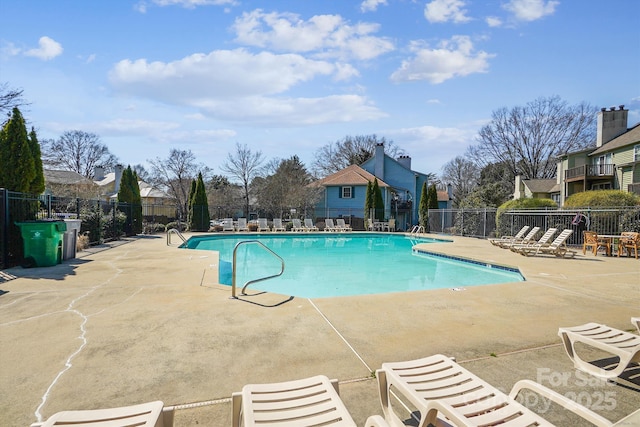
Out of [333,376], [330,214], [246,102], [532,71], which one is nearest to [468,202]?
[330,214]

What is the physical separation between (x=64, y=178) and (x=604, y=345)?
36.9 metres

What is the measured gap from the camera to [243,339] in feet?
11.5

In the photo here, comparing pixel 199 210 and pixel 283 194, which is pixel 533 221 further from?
pixel 199 210

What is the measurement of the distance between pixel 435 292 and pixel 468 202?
26.9 metres

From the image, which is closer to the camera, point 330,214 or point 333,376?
point 333,376

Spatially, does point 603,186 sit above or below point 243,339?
above

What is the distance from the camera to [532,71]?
13562 millimetres

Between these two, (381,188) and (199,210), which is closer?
(199,210)

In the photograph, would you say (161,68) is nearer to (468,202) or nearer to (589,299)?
(589,299)

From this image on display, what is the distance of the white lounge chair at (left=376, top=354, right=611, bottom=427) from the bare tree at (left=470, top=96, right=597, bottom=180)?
3644 cm

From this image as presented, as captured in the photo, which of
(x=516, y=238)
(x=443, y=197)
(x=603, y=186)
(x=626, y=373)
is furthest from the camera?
(x=443, y=197)

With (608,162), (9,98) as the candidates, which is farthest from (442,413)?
(608,162)

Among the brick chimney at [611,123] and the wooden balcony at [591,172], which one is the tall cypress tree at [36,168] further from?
the brick chimney at [611,123]

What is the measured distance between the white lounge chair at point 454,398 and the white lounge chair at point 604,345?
3.89 ft
